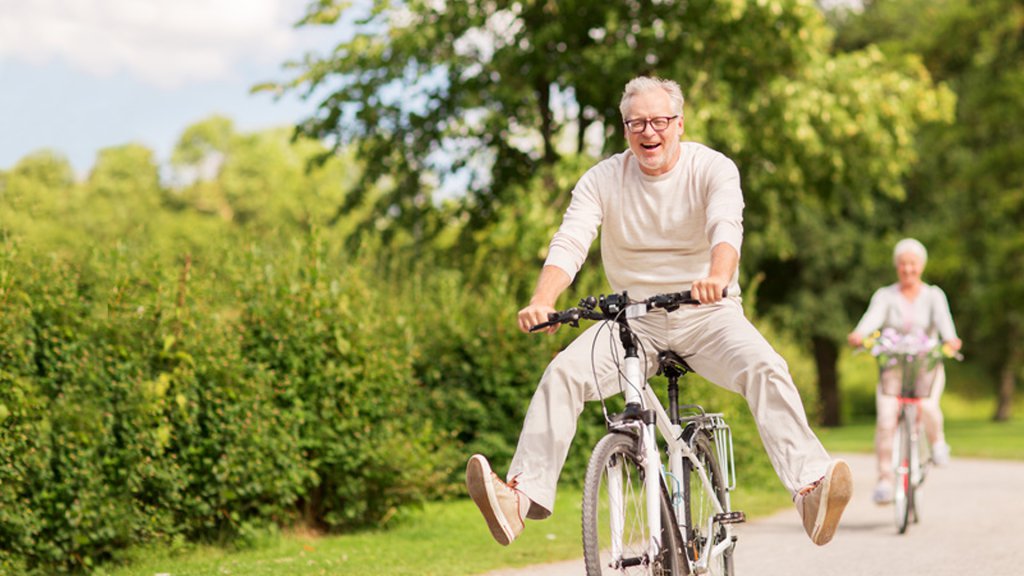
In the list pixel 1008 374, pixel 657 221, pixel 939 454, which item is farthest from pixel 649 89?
pixel 1008 374

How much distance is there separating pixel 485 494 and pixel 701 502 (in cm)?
110

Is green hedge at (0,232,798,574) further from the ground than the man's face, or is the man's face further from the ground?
the man's face

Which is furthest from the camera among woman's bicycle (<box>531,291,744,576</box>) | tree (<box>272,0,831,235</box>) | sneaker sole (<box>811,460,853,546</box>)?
tree (<box>272,0,831,235</box>)

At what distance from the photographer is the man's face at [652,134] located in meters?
5.16

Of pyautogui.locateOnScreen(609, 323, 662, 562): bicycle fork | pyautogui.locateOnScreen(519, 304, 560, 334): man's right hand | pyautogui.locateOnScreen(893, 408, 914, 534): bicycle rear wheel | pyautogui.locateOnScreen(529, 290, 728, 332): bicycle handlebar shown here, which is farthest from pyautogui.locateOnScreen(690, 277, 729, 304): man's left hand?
pyautogui.locateOnScreen(893, 408, 914, 534): bicycle rear wheel

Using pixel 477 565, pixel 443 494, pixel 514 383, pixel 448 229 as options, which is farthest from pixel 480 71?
pixel 477 565

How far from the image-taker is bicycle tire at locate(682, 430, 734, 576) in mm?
5148

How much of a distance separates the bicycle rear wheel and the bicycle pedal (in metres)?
4.24

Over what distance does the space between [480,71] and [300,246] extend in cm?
976

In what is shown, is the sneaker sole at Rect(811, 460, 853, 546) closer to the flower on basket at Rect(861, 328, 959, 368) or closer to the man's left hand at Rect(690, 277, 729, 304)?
the man's left hand at Rect(690, 277, 729, 304)

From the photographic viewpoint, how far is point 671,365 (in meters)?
5.45

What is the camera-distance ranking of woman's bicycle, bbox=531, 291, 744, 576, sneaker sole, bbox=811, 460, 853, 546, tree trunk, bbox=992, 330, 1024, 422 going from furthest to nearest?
1. tree trunk, bbox=992, 330, 1024, 422
2. sneaker sole, bbox=811, 460, 853, 546
3. woman's bicycle, bbox=531, 291, 744, 576

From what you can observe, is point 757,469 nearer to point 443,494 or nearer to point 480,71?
point 443,494

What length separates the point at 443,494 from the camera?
11.2 m
